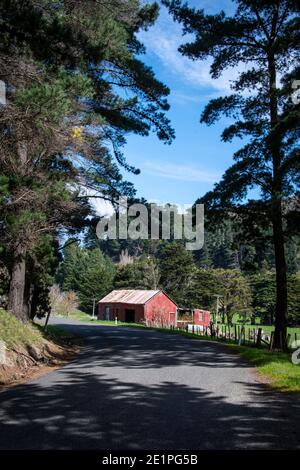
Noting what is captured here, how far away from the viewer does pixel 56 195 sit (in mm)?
13188

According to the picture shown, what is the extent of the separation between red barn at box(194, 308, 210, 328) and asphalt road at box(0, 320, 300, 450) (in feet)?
170

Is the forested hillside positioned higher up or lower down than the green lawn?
higher up

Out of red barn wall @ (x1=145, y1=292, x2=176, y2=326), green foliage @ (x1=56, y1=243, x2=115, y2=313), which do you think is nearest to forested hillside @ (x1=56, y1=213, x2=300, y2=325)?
green foliage @ (x1=56, y1=243, x2=115, y2=313)

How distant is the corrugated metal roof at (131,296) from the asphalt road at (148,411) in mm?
45646

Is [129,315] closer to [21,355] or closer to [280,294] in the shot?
[280,294]

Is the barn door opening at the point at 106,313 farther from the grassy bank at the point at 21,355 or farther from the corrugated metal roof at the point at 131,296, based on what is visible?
the grassy bank at the point at 21,355

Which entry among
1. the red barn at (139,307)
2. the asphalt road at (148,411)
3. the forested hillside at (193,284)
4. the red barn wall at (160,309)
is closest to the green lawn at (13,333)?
the asphalt road at (148,411)

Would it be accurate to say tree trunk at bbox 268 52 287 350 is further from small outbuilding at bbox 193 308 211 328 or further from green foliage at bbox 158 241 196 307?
green foliage at bbox 158 241 196 307

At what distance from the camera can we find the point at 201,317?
2491 inches

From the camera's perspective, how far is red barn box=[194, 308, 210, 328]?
61972 millimetres
